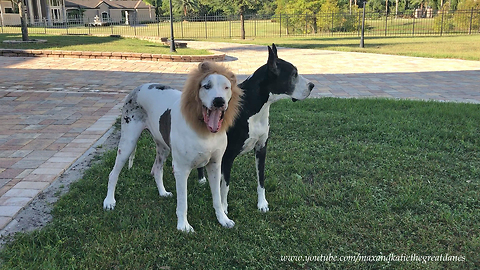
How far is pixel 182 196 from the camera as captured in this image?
3.06 metres

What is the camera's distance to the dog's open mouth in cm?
266

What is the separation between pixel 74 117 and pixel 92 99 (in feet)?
4.91

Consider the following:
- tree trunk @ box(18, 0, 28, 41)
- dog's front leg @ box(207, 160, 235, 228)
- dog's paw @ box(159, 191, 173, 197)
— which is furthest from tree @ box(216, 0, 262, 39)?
dog's front leg @ box(207, 160, 235, 228)

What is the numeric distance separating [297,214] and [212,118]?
51.1 inches

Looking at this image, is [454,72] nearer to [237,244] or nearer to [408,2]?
[237,244]

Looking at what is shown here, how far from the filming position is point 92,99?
26.4ft

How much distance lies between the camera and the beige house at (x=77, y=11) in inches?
1522

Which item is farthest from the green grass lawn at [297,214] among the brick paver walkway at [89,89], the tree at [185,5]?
the tree at [185,5]

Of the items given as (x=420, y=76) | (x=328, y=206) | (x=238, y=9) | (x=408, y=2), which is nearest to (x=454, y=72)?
(x=420, y=76)

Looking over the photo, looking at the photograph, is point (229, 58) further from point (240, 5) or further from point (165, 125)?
point (165, 125)

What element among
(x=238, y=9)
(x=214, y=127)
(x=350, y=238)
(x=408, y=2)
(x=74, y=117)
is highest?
(x=408, y=2)

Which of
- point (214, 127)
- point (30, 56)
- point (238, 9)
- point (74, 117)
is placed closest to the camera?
point (214, 127)

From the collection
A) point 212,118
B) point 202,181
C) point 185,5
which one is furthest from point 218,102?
point 185,5

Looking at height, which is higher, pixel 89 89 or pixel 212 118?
pixel 212 118
